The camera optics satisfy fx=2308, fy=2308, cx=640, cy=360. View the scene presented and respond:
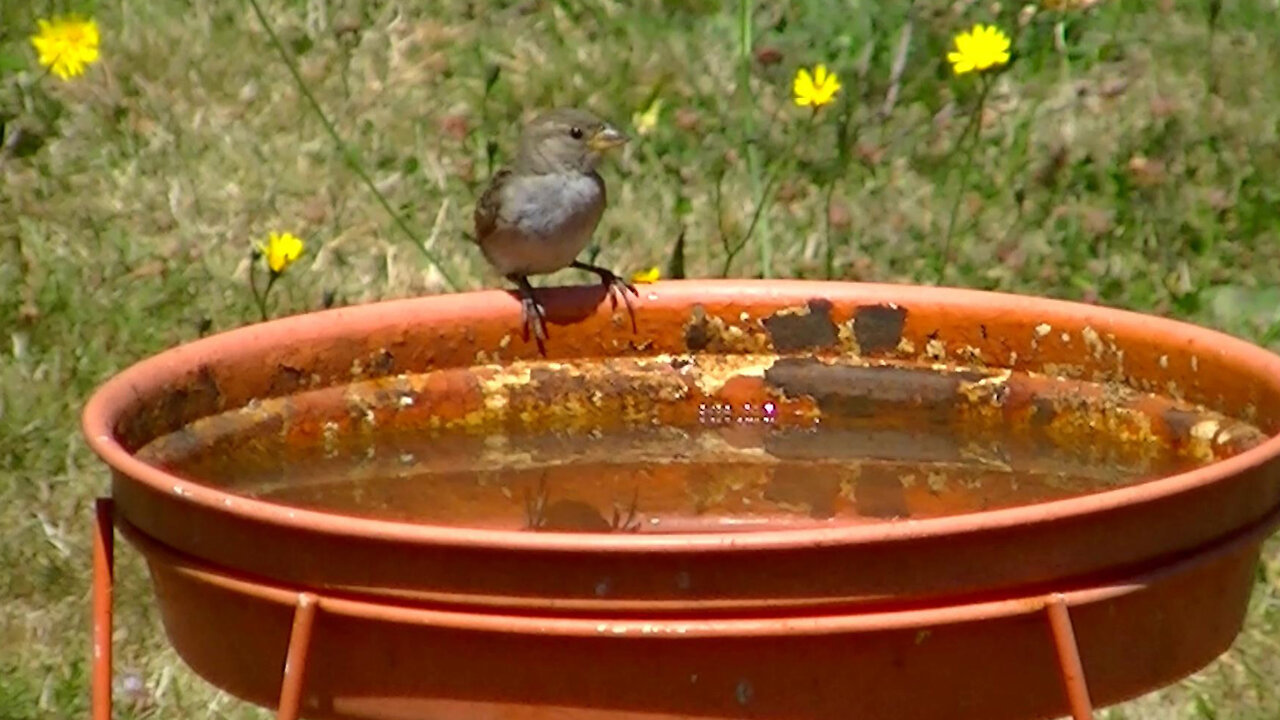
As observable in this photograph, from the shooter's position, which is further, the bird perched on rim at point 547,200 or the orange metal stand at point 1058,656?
the bird perched on rim at point 547,200

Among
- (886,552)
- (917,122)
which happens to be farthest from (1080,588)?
(917,122)

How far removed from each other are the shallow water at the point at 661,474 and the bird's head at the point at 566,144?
140 centimetres

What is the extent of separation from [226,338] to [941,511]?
2.84 feet

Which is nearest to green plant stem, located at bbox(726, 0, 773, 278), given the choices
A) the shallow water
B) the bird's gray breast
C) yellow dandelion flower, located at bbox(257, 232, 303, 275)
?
the bird's gray breast

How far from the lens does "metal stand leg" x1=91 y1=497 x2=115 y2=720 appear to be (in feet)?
7.45

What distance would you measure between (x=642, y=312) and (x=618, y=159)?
2166 millimetres

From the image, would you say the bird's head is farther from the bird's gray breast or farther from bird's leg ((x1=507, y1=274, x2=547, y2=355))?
bird's leg ((x1=507, y1=274, x2=547, y2=355))

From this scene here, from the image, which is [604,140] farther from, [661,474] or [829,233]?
[661,474]

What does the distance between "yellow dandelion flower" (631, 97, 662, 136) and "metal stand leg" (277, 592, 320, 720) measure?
337 centimetres

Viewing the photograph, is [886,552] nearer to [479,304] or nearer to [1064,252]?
[479,304]

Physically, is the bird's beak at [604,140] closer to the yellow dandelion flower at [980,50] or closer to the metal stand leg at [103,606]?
the yellow dandelion flower at [980,50]

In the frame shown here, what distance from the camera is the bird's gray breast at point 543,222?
418 centimetres

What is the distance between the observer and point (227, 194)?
202 inches

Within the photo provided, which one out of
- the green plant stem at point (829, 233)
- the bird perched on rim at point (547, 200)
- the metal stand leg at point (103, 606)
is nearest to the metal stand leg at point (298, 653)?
the metal stand leg at point (103, 606)
